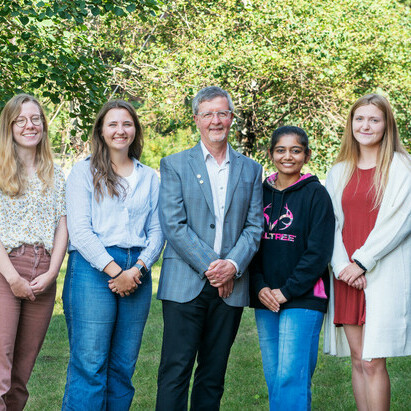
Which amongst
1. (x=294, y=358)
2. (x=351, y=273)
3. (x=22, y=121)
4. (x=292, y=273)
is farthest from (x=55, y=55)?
(x=294, y=358)

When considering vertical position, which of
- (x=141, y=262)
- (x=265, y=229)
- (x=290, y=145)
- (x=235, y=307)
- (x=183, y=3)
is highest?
(x=183, y=3)

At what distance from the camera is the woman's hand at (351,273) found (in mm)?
3580

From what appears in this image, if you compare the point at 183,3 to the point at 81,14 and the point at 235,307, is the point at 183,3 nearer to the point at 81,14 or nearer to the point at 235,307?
the point at 81,14

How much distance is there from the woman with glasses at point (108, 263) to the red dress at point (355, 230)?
1144 mm

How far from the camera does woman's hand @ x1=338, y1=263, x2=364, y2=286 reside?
11.7 feet

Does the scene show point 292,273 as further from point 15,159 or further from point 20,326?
point 15,159

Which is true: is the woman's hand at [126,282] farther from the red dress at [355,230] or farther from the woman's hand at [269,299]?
the red dress at [355,230]

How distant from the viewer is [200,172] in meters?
3.62

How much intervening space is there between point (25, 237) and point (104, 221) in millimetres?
457

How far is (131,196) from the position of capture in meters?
3.64

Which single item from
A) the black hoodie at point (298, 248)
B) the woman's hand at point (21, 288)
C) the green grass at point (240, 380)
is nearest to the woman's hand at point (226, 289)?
the black hoodie at point (298, 248)

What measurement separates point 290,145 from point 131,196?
101 centimetres

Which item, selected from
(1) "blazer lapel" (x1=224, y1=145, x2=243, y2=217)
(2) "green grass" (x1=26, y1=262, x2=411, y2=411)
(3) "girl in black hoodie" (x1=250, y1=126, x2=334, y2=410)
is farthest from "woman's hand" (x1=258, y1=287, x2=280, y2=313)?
(2) "green grass" (x1=26, y1=262, x2=411, y2=411)

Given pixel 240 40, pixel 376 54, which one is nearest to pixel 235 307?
pixel 240 40
